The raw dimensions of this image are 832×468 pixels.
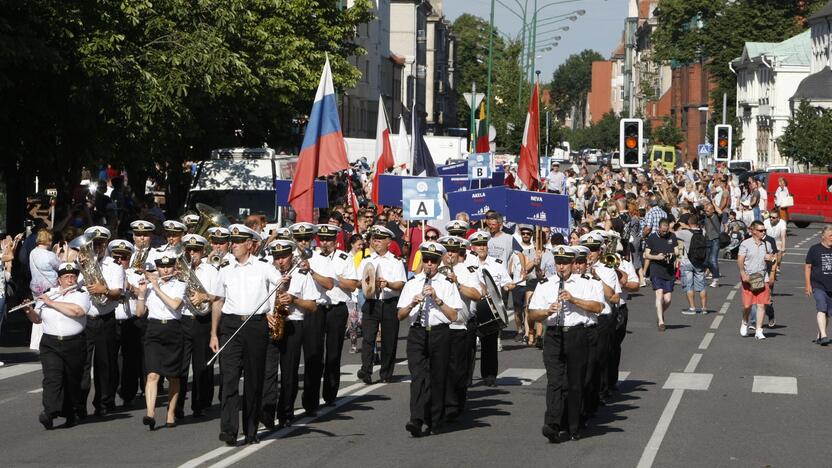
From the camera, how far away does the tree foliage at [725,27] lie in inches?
4407

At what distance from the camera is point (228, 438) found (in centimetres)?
1284

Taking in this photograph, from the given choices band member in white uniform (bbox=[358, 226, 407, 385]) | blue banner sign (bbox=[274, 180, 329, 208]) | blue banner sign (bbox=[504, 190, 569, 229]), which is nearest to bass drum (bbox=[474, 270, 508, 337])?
band member in white uniform (bbox=[358, 226, 407, 385])

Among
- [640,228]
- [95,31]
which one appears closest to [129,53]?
[95,31]

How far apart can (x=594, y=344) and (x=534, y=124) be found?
14.3 metres

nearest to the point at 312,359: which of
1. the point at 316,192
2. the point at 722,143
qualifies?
the point at 316,192

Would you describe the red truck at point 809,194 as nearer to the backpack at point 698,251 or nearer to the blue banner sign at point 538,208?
the backpack at point 698,251

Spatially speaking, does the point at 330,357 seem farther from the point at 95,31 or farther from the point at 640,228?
the point at 640,228

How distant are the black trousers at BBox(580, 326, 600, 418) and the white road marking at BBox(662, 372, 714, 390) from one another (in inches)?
111

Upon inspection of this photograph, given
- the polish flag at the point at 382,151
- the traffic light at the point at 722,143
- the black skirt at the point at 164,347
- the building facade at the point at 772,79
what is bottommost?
the black skirt at the point at 164,347

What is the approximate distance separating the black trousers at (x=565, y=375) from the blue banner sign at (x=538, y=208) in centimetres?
976

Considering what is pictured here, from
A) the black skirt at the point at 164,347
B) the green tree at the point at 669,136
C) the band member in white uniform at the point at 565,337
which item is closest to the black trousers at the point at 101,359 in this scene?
the black skirt at the point at 164,347

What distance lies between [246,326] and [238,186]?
19.7m

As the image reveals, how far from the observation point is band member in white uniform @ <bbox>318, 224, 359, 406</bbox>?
15.2 metres

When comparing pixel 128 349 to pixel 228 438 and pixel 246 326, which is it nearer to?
pixel 246 326
